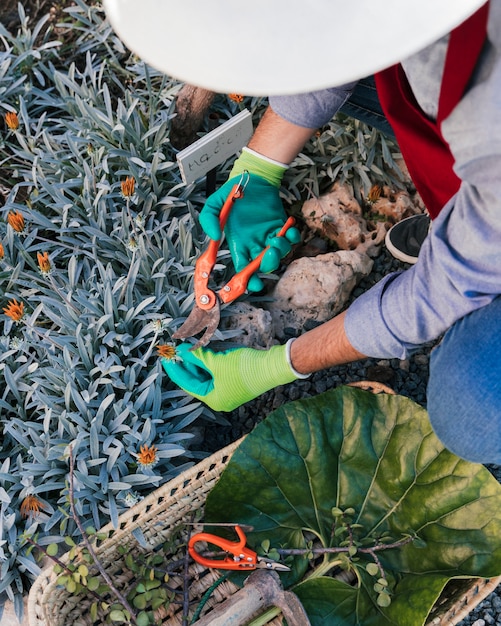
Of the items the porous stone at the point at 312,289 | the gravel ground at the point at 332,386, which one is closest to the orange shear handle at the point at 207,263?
the porous stone at the point at 312,289

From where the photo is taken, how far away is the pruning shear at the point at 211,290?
5.30ft

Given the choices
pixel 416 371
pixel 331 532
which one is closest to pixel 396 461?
pixel 331 532

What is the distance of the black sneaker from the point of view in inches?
75.5

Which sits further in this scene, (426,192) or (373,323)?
(426,192)

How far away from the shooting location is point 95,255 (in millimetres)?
1784

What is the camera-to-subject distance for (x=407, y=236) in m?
1.96

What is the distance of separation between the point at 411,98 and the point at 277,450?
2.68ft

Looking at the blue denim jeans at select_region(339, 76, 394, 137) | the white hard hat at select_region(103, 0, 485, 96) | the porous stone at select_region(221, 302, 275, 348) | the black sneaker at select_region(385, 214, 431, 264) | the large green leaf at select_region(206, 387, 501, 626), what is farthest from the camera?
the black sneaker at select_region(385, 214, 431, 264)

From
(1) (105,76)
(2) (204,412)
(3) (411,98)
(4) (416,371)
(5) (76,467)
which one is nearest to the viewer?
(3) (411,98)

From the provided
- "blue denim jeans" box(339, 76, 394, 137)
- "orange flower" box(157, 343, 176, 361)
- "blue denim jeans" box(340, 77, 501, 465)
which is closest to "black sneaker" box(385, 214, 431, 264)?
"blue denim jeans" box(339, 76, 394, 137)

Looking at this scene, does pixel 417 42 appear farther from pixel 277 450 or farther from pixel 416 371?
pixel 416 371

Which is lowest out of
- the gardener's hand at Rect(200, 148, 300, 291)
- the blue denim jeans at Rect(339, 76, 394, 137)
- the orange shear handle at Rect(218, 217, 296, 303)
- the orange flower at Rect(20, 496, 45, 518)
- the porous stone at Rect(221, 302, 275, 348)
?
the orange flower at Rect(20, 496, 45, 518)

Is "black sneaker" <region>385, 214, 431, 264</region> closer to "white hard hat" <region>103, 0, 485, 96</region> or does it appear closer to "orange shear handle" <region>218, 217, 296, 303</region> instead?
"orange shear handle" <region>218, 217, 296, 303</region>

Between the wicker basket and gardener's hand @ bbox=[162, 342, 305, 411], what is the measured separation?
0.17 metres
